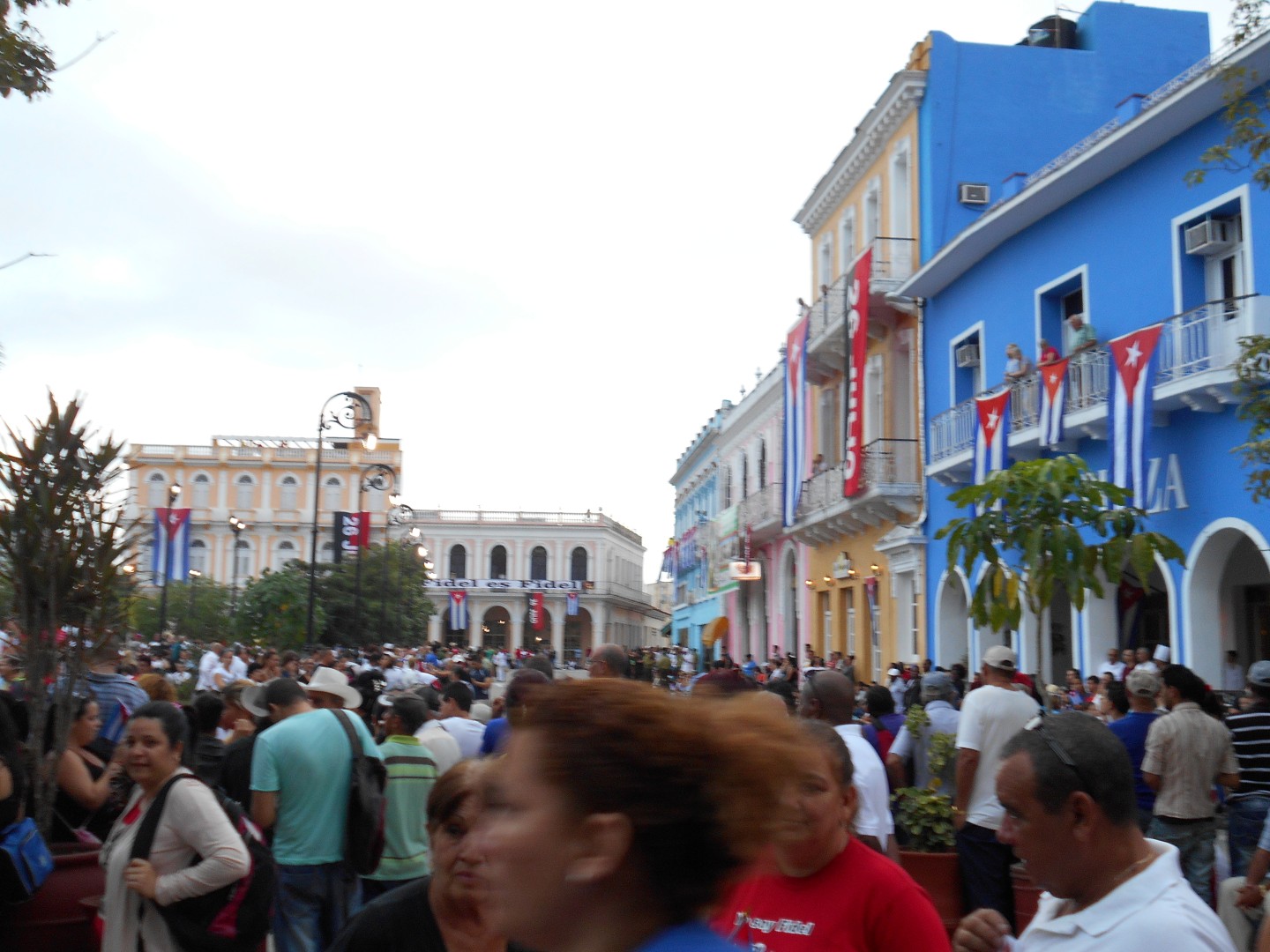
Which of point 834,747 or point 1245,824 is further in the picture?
point 1245,824

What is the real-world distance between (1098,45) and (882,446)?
838 cm

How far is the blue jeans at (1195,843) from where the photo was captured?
7078 mm

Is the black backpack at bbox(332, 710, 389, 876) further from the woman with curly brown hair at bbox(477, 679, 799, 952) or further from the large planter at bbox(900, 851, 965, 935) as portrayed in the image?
the woman with curly brown hair at bbox(477, 679, 799, 952)

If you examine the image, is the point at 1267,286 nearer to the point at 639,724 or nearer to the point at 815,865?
the point at 815,865

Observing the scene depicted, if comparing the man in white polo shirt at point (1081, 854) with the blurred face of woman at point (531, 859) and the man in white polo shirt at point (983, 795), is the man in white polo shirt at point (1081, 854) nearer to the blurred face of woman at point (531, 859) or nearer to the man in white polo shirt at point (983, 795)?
the blurred face of woman at point (531, 859)

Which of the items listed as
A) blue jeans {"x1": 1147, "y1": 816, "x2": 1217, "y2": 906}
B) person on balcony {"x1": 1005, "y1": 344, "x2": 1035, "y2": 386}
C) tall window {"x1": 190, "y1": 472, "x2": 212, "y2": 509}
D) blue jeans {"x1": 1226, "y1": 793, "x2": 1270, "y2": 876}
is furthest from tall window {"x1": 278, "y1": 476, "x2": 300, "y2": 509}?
blue jeans {"x1": 1226, "y1": 793, "x2": 1270, "y2": 876}

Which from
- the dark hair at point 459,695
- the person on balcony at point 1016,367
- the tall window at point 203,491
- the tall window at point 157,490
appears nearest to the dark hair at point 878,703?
the dark hair at point 459,695

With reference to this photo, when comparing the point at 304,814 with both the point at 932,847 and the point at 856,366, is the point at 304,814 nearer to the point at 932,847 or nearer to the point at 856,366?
the point at 932,847

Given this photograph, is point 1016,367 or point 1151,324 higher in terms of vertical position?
point 1016,367

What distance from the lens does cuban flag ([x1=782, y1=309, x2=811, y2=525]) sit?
26125mm

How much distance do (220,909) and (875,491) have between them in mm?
18846

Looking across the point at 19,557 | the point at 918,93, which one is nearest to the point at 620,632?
the point at 918,93

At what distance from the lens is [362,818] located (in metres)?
6.16

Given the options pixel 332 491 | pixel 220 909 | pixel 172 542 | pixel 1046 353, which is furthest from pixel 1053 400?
pixel 332 491
